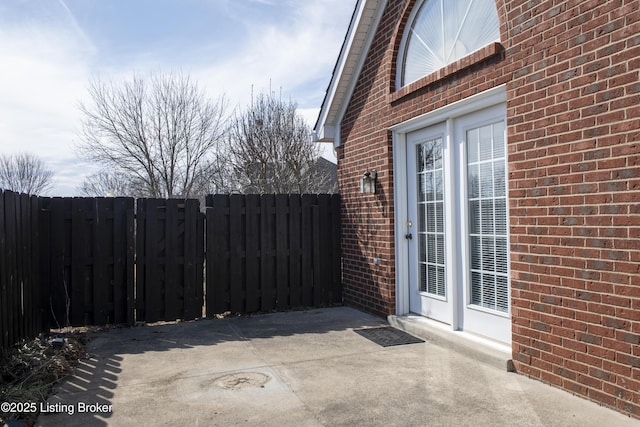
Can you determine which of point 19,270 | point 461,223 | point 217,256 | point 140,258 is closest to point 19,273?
point 19,270

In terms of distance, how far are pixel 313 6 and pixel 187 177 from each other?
324 inches

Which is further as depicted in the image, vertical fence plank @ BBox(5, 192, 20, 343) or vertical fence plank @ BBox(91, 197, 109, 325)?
vertical fence plank @ BBox(91, 197, 109, 325)

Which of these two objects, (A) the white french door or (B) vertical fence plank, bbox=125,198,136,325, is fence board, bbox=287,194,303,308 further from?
(B) vertical fence plank, bbox=125,198,136,325

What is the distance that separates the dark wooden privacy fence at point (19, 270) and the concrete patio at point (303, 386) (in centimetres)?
81

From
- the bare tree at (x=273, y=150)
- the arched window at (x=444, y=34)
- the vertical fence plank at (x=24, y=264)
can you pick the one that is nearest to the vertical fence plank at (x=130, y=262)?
the vertical fence plank at (x=24, y=264)

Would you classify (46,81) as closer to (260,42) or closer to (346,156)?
(260,42)

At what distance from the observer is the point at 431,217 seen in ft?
18.3

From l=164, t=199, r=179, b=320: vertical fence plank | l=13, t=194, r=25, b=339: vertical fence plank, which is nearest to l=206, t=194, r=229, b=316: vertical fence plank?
l=164, t=199, r=179, b=320: vertical fence plank

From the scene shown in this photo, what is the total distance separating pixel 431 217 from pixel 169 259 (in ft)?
12.4

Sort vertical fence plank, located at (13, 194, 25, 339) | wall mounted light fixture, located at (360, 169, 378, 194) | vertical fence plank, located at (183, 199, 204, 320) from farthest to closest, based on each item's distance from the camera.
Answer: vertical fence plank, located at (183, 199, 204, 320) < wall mounted light fixture, located at (360, 169, 378, 194) < vertical fence plank, located at (13, 194, 25, 339)

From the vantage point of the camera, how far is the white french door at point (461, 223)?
4445mm

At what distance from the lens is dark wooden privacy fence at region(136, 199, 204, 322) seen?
6445mm

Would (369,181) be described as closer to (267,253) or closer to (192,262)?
(267,253)

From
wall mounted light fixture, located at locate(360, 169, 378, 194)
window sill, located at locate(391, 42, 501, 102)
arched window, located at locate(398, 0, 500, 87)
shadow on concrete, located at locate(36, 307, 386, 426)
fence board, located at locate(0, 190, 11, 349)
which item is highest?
arched window, located at locate(398, 0, 500, 87)
